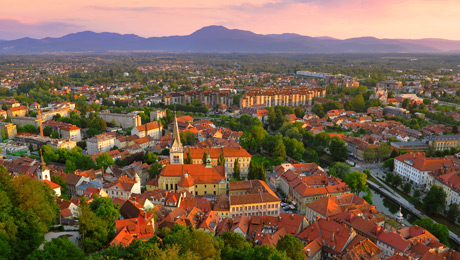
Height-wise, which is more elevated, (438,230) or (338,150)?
(338,150)

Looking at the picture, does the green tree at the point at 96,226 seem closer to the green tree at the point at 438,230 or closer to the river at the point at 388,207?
the green tree at the point at 438,230

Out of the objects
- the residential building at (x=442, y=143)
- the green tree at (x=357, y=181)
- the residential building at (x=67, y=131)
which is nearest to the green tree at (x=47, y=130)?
the residential building at (x=67, y=131)

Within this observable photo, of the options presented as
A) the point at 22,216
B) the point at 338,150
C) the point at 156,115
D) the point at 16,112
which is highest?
the point at 22,216

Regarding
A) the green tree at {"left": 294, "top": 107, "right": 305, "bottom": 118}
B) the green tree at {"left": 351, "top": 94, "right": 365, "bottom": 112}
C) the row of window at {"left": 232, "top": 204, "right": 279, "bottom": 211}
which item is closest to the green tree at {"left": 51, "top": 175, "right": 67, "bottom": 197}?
the row of window at {"left": 232, "top": 204, "right": 279, "bottom": 211}

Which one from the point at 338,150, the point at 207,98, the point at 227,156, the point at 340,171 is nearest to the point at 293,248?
the point at 340,171

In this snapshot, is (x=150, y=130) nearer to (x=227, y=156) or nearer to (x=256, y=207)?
(x=227, y=156)

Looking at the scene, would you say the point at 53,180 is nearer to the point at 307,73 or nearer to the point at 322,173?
the point at 322,173
